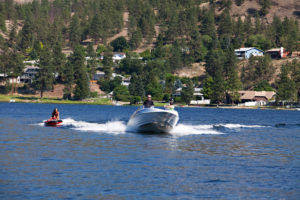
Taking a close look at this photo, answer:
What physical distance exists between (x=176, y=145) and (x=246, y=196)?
59.0 feet

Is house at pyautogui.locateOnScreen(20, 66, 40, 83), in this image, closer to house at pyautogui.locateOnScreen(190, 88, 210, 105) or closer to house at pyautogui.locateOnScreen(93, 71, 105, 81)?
house at pyautogui.locateOnScreen(93, 71, 105, 81)

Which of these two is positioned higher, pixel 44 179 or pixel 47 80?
pixel 47 80

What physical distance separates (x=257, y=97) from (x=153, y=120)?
398ft

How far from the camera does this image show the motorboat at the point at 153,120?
46.0m

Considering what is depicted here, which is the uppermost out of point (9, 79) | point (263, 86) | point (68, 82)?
point (263, 86)

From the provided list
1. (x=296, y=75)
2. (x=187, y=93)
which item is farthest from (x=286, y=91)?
(x=187, y=93)

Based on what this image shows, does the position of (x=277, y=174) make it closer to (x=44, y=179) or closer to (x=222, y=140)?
(x=44, y=179)

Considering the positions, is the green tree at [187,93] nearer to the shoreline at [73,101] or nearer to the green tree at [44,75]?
the shoreline at [73,101]

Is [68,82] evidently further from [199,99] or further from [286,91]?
[286,91]

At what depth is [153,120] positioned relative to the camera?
47.4 m

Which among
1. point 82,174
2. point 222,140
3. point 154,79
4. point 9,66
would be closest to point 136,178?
point 82,174

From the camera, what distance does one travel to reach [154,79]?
6619 inches

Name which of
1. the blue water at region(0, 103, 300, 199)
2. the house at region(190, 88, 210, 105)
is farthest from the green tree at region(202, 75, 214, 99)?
the blue water at region(0, 103, 300, 199)

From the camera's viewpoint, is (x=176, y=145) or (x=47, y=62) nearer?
(x=176, y=145)
